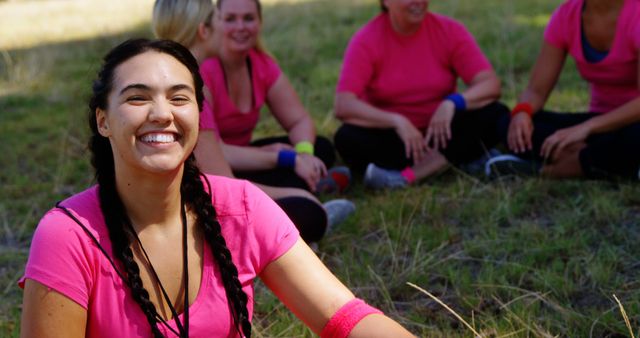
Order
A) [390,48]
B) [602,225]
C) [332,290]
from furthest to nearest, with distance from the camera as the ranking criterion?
[390,48] < [602,225] < [332,290]

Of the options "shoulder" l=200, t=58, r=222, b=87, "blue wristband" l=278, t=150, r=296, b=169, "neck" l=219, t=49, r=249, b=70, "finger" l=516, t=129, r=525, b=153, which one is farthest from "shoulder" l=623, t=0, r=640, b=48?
"shoulder" l=200, t=58, r=222, b=87

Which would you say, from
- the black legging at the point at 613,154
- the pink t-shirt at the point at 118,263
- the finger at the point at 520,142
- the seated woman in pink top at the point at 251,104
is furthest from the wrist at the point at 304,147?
the pink t-shirt at the point at 118,263

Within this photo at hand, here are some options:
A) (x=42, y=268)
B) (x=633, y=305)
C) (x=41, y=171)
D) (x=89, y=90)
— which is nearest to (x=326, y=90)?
(x=41, y=171)

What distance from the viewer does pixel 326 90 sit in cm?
631

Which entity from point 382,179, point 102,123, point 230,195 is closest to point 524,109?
point 382,179

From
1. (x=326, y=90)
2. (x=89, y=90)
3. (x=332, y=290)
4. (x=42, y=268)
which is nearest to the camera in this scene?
(x=42, y=268)

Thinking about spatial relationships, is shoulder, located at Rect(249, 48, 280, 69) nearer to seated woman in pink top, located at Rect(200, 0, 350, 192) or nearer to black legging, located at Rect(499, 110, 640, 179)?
seated woman in pink top, located at Rect(200, 0, 350, 192)

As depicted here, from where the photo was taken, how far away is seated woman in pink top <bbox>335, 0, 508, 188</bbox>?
4652 mm

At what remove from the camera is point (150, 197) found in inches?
84.2

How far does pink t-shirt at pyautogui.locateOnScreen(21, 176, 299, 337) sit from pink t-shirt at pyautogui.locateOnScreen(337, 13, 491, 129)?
250 cm

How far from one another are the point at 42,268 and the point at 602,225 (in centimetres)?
254

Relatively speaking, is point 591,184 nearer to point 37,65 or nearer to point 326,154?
point 326,154

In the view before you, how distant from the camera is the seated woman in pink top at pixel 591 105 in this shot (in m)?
4.27

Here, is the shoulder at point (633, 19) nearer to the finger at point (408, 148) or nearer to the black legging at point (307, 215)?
the finger at point (408, 148)
